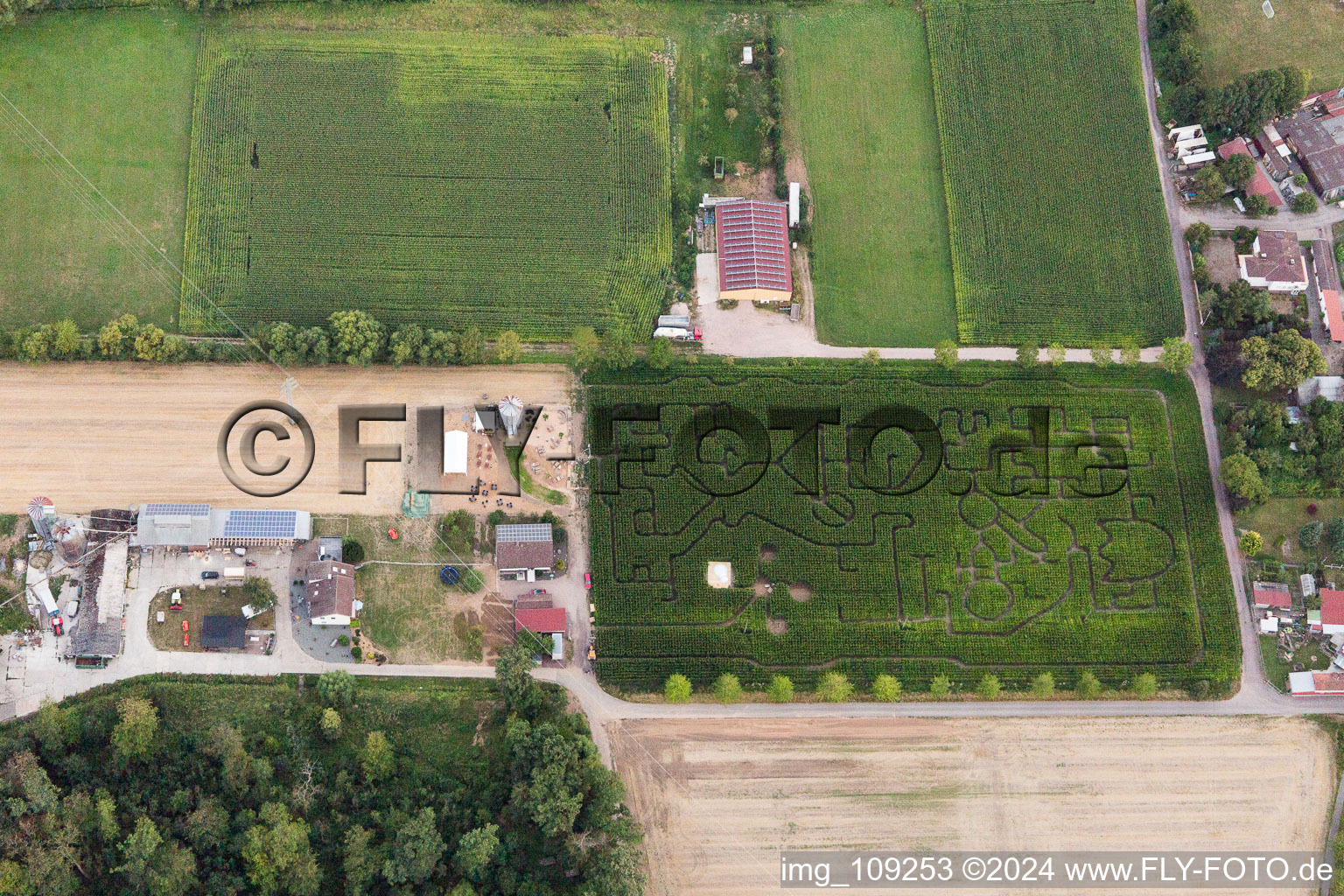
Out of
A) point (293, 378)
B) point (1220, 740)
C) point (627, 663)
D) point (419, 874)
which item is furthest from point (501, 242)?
point (1220, 740)

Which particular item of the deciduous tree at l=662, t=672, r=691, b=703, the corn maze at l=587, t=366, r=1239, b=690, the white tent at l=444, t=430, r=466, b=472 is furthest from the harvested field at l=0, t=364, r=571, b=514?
the deciduous tree at l=662, t=672, r=691, b=703

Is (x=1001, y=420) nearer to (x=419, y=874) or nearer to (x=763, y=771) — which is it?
(x=763, y=771)

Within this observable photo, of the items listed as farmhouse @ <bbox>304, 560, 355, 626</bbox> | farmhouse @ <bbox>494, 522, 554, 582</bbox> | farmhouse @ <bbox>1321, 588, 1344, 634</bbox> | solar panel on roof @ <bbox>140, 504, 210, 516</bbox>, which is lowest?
farmhouse @ <bbox>1321, 588, 1344, 634</bbox>

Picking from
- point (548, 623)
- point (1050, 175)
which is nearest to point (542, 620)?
point (548, 623)

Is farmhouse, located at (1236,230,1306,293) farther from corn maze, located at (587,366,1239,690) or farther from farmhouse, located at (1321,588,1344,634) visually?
farmhouse, located at (1321,588,1344,634)

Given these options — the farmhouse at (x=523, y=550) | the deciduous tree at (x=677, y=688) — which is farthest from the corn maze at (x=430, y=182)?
the deciduous tree at (x=677, y=688)

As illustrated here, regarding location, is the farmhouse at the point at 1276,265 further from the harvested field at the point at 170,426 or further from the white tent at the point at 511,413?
the white tent at the point at 511,413

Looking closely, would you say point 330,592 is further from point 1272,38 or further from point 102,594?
point 1272,38
